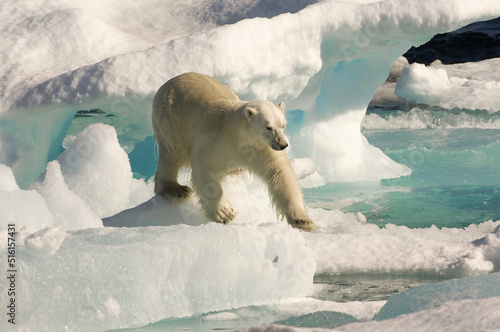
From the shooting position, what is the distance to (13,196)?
371 centimetres

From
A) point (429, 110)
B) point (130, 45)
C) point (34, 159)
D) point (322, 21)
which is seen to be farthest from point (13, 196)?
point (429, 110)

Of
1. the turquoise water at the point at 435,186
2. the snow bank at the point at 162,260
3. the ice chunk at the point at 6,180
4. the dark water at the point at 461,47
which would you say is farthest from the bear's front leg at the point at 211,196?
the dark water at the point at 461,47

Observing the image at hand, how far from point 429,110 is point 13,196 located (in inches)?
370

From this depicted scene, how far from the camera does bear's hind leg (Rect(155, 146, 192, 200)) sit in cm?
446

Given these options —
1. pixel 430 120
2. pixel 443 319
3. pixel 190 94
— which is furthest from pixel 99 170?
pixel 430 120

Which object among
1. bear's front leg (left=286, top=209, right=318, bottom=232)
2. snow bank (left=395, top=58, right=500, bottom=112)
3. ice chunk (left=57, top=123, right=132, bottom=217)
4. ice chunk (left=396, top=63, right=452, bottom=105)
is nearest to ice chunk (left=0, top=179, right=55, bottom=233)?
ice chunk (left=57, top=123, right=132, bottom=217)

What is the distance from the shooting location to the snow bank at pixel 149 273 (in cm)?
290

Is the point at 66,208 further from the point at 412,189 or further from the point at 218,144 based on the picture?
the point at 412,189

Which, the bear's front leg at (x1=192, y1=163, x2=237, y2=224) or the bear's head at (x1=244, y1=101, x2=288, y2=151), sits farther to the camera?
the bear's front leg at (x1=192, y1=163, x2=237, y2=224)

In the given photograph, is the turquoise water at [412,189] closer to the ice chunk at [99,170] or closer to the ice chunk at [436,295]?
the ice chunk at [436,295]

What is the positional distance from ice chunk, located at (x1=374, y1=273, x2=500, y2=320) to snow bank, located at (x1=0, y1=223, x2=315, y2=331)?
1.88ft

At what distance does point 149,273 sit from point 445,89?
10214 millimetres

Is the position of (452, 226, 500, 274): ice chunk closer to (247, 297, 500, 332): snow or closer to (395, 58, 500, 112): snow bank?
(247, 297, 500, 332): snow

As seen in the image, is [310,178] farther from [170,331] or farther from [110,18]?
[170,331]
